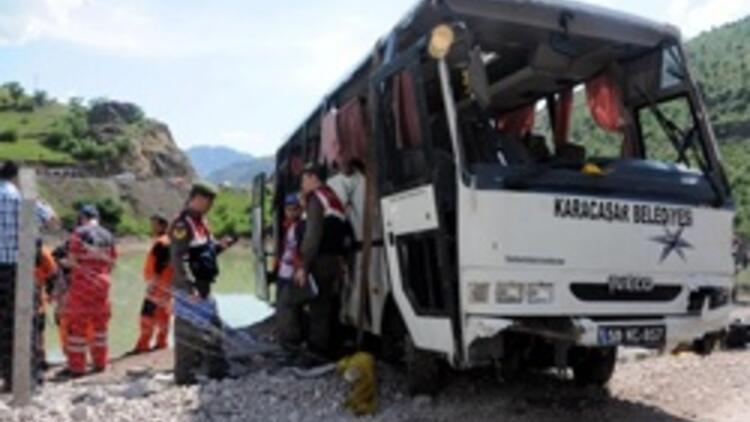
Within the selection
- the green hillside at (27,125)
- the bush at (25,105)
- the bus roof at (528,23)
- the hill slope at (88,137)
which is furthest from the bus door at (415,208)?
the bush at (25,105)

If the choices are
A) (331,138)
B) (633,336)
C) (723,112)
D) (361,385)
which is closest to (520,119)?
(331,138)

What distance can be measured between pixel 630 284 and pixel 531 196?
3.15 ft

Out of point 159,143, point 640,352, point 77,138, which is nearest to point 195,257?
point 640,352

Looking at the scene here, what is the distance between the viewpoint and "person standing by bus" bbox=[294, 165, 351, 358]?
25.5ft

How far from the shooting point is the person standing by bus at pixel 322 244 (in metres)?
7.78

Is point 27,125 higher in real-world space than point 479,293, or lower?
higher

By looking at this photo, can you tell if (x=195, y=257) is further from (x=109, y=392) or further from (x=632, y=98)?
(x=632, y=98)

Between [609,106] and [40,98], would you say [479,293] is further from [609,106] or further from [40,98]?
[40,98]

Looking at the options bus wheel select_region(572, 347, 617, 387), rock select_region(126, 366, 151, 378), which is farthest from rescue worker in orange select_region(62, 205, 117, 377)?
bus wheel select_region(572, 347, 617, 387)

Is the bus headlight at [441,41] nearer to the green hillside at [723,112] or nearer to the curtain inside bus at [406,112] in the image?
the curtain inside bus at [406,112]

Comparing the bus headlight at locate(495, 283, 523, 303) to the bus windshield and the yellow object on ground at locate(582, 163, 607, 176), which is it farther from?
the yellow object on ground at locate(582, 163, 607, 176)

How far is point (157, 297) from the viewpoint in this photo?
35.9 ft

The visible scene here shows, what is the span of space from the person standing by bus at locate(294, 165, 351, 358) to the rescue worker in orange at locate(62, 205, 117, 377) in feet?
8.77

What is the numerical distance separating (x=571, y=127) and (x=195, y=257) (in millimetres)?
3390
